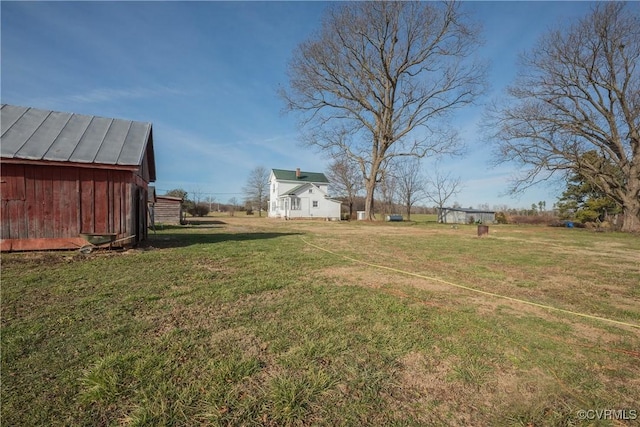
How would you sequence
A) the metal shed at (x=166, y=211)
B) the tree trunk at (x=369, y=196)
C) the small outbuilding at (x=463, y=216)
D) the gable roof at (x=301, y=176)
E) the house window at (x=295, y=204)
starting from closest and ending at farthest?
the metal shed at (x=166, y=211)
the tree trunk at (x=369, y=196)
the house window at (x=295, y=204)
the gable roof at (x=301, y=176)
the small outbuilding at (x=463, y=216)

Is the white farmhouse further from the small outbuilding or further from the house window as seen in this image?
the small outbuilding

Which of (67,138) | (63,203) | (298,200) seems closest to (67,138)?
(67,138)

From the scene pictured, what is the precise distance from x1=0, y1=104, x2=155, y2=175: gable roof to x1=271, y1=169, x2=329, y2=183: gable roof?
112 feet

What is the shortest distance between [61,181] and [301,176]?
129 feet

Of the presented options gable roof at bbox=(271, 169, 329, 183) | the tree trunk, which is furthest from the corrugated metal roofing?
gable roof at bbox=(271, 169, 329, 183)

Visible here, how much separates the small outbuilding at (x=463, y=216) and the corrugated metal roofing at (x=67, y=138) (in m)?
44.0

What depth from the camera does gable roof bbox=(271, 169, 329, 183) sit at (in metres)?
44.2

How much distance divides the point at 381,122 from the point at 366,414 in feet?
89.6

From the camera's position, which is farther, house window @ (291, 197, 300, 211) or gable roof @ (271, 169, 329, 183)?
gable roof @ (271, 169, 329, 183)

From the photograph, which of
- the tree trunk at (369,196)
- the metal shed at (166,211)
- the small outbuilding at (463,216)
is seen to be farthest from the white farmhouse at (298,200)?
the small outbuilding at (463,216)

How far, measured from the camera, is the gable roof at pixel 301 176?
44156 millimetres

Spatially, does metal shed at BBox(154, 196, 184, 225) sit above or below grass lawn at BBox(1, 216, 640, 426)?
above

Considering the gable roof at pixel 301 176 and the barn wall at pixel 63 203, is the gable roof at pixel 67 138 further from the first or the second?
the gable roof at pixel 301 176

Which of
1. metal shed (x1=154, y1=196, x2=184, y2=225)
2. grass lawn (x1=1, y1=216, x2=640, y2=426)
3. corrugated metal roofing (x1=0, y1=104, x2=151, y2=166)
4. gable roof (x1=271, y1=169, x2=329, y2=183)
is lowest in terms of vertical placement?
grass lawn (x1=1, y1=216, x2=640, y2=426)
